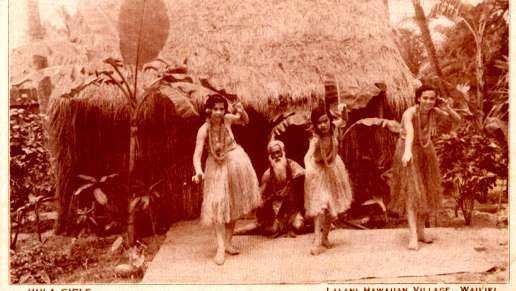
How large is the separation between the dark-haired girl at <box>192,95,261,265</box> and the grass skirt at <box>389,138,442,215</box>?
3.23 feet

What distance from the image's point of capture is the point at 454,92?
5031 millimetres

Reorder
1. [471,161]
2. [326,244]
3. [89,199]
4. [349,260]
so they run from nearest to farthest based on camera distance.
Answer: [349,260] < [326,244] < [471,161] < [89,199]

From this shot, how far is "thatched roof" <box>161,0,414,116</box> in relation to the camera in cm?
504

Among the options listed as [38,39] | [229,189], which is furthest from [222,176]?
[38,39]

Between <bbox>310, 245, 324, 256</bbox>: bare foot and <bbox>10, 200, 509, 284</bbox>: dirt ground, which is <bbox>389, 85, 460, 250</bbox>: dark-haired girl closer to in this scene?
<bbox>10, 200, 509, 284</bbox>: dirt ground

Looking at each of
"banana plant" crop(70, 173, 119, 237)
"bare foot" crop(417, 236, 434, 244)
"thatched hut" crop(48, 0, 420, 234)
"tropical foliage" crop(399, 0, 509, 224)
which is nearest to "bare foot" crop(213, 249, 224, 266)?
"thatched hut" crop(48, 0, 420, 234)

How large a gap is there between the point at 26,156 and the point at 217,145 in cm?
132

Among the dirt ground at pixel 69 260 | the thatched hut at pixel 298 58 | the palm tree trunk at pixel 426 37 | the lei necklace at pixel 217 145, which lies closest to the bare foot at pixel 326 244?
the thatched hut at pixel 298 58

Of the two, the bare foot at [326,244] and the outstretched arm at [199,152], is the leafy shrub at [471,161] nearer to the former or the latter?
the bare foot at [326,244]

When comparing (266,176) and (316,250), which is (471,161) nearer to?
(316,250)

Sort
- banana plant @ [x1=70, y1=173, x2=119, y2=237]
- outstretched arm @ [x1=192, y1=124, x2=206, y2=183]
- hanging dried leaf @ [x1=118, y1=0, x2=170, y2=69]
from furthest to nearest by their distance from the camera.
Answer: banana plant @ [x1=70, y1=173, x2=119, y2=237] → hanging dried leaf @ [x1=118, y1=0, x2=170, y2=69] → outstretched arm @ [x1=192, y1=124, x2=206, y2=183]

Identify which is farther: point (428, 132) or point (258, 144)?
point (258, 144)

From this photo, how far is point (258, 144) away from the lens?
16.7ft
